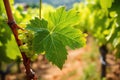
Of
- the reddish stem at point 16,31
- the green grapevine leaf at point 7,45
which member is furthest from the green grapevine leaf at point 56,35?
the green grapevine leaf at point 7,45

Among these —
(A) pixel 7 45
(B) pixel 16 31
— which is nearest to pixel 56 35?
(B) pixel 16 31

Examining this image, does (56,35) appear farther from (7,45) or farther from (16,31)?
(7,45)

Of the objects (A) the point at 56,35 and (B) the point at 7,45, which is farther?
(B) the point at 7,45

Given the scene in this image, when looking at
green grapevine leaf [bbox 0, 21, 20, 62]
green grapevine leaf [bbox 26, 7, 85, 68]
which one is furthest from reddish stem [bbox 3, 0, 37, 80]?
green grapevine leaf [bbox 0, 21, 20, 62]

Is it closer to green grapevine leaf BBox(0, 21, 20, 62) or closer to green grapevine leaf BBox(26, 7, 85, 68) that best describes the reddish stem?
green grapevine leaf BBox(26, 7, 85, 68)

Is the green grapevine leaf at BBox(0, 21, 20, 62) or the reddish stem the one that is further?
the green grapevine leaf at BBox(0, 21, 20, 62)

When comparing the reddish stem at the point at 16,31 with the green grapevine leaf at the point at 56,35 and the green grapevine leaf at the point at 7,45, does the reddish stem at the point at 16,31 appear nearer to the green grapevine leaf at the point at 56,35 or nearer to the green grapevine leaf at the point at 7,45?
the green grapevine leaf at the point at 56,35

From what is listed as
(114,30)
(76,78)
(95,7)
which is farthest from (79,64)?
(114,30)

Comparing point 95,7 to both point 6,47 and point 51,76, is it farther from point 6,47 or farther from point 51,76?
point 51,76

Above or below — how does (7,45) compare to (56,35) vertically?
below

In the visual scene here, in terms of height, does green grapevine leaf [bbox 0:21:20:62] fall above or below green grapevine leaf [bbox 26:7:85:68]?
below
